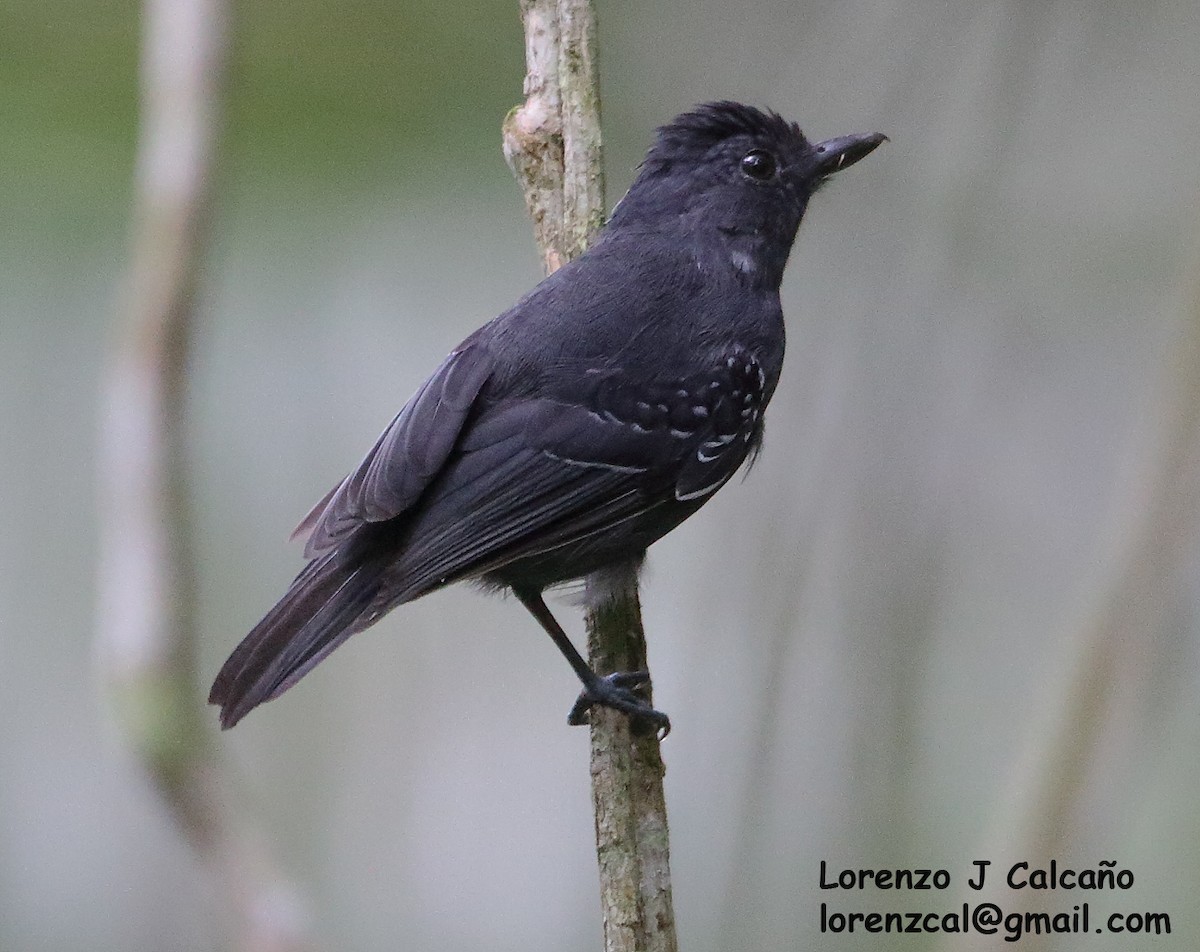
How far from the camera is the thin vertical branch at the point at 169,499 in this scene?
1.79 metres

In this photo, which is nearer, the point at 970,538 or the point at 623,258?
the point at 623,258

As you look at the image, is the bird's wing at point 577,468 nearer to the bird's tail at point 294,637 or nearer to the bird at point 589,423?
the bird at point 589,423

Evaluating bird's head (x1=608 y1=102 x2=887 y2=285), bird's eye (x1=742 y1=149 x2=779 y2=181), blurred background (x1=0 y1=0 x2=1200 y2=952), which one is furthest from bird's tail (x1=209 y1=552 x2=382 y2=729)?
bird's eye (x1=742 y1=149 x2=779 y2=181)

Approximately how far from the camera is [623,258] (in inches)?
139

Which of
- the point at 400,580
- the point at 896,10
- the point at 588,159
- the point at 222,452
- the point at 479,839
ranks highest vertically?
the point at 896,10

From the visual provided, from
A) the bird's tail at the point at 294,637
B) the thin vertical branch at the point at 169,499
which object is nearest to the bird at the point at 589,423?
the bird's tail at the point at 294,637

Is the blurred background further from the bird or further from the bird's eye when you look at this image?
the bird's eye

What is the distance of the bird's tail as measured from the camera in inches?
120

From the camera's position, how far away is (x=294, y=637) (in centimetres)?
311

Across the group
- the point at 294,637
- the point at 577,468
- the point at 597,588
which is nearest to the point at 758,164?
the point at 577,468

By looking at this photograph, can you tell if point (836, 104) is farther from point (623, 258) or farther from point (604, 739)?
point (604, 739)

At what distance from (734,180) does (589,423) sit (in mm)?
904

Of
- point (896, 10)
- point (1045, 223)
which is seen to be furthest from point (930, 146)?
point (1045, 223)

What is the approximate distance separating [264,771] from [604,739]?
1908mm
